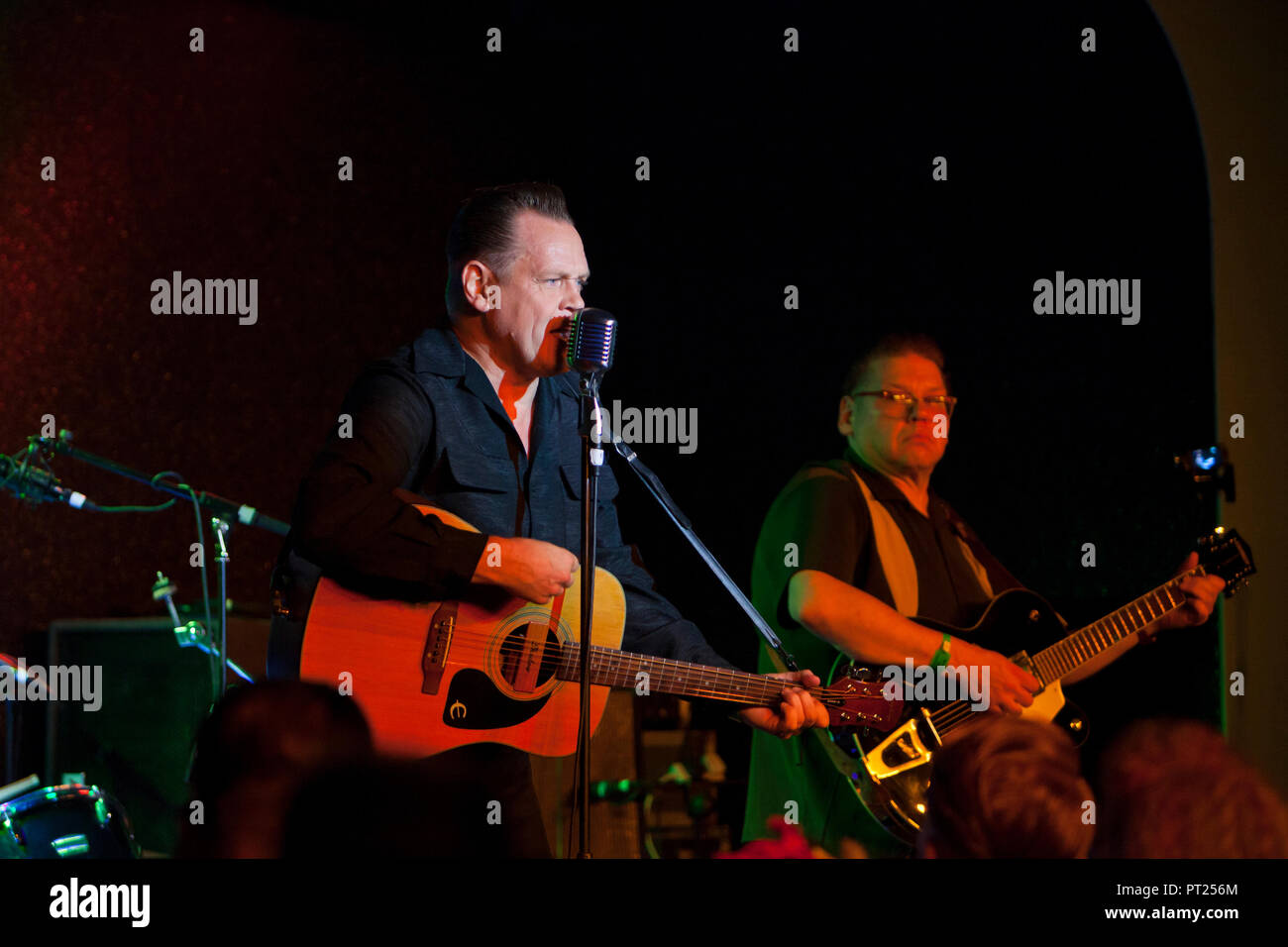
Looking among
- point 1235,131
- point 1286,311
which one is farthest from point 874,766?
point 1235,131

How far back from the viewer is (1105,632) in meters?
3.98

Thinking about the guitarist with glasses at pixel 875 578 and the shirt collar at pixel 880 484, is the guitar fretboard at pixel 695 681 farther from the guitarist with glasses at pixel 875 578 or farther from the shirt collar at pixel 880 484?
the shirt collar at pixel 880 484

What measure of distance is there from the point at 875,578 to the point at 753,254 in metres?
1.63

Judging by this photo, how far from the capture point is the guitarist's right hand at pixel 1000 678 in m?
3.51

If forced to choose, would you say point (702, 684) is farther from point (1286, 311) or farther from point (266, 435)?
point (1286, 311)

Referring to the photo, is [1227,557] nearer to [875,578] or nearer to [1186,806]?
[875,578]

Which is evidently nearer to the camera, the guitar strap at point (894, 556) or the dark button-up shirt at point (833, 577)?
the dark button-up shirt at point (833, 577)

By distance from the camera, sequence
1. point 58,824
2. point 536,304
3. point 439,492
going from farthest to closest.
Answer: point 58,824 < point 536,304 < point 439,492

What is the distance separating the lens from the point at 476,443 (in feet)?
9.87

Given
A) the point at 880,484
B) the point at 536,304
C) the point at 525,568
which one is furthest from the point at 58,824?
the point at 880,484

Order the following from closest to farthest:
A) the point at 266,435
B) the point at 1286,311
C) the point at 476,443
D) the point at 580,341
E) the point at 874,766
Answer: the point at 580,341, the point at 476,443, the point at 874,766, the point at 1286,311, the point at 266,435

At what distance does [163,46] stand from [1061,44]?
344 cm

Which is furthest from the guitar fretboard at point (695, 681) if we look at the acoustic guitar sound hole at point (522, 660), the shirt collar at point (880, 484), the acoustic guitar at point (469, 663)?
the shirt collar at point (880, 484)

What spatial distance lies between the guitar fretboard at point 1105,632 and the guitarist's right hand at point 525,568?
5.32ft
